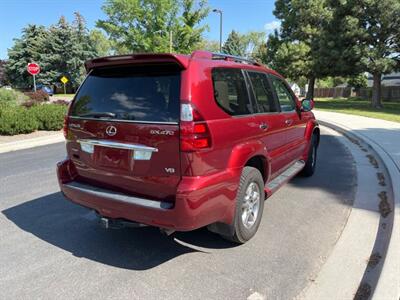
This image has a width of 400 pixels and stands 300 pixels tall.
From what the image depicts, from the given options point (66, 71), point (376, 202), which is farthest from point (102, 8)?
point (376, 202)

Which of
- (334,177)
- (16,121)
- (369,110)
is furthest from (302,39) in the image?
(334,177)

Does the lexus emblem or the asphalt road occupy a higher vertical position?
the lexus emblem

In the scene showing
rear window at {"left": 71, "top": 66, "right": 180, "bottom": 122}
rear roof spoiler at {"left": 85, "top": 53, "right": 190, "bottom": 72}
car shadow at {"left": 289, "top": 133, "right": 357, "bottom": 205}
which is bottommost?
car shadow at {"left": 289, "top": 133, "right": 357, "bottom": 205}

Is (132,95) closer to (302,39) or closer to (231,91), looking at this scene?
(231,91)

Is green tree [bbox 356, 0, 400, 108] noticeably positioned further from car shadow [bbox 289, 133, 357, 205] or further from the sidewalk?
car shadow [bbox 289, 133, 357, 205]

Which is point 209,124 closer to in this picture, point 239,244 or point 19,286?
point 239,244

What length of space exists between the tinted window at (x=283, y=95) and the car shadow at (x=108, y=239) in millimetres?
2106

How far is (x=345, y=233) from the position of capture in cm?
417

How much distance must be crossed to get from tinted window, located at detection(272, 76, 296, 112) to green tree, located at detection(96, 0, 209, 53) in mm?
26503

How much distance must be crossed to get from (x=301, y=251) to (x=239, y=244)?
65 centimetres

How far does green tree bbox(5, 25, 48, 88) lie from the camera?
144 feet

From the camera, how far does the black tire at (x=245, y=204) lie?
3572mm

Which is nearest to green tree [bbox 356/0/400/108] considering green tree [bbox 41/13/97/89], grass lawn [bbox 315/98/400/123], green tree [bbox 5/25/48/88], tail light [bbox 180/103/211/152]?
grass lawn [bbox 315/98/400/123]

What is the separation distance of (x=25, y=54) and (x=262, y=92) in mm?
47686
